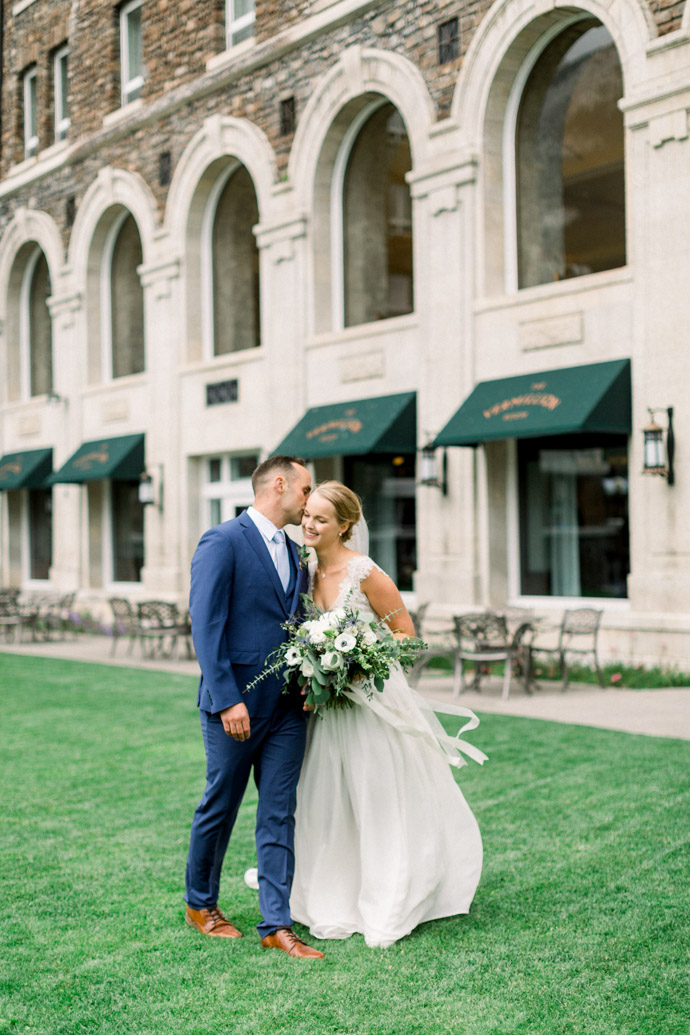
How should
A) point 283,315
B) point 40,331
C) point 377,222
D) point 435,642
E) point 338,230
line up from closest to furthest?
1. point 435,642
2. point 377,222
3. point 338,230
4. point 283,315
5. point 40,331

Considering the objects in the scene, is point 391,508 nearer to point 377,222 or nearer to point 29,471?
point 377,222

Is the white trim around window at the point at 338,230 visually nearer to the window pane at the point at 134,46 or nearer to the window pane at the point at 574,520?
the window pane at the point at 574,520

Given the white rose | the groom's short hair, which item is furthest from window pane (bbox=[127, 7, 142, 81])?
the white rose

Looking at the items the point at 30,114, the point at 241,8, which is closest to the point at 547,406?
the point at 241,8

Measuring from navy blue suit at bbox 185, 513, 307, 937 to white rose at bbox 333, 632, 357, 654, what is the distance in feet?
0.93

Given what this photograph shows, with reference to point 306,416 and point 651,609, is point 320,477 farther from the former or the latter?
point 651,609

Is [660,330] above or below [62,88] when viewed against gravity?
below

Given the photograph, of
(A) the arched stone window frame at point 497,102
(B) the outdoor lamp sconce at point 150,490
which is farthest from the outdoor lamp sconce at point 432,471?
(B) the outdoor lamp sconce at point 150,490

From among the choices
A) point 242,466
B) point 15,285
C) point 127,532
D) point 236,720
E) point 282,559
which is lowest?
point 236,720

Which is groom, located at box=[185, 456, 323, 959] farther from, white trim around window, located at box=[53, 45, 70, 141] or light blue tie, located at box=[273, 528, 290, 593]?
white trim around window, located at box=[53, 45, 70, 141]

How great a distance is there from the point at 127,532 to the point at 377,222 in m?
8.66

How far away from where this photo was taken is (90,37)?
21.9m

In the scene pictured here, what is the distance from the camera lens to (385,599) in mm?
4512

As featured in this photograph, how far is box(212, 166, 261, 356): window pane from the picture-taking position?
62.3 ft
